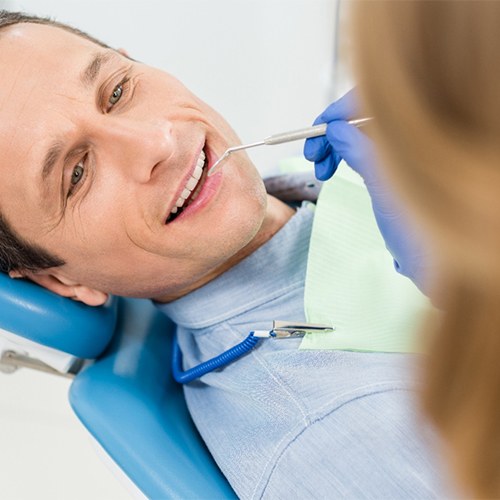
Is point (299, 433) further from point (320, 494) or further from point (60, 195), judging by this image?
point (60, 195)

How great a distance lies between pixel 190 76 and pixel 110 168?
3.42 ft

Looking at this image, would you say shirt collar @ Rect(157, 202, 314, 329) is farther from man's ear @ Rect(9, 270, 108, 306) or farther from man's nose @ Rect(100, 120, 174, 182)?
man's nose @ Rect(100, 120, 174, 182)

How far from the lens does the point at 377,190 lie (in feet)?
2.84

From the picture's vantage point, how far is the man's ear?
132 cm

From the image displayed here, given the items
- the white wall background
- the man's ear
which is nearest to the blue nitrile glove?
the man's ear

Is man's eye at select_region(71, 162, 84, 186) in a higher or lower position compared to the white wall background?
higher

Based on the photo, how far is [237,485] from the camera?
1.11 metres

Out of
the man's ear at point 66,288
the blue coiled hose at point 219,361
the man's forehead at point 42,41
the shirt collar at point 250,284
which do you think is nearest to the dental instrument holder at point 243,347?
the blue coiled hose at point 219,361

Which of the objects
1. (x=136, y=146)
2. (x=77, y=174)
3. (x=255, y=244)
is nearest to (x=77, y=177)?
(x=77, y=174)

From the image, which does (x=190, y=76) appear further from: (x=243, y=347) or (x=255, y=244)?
(x=243, y=347)

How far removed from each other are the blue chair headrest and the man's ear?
2 centimetres

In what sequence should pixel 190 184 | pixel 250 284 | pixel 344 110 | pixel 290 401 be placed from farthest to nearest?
pixel 250 284 → pixel 190 184 → pixel 290 401 → pixel 344 110

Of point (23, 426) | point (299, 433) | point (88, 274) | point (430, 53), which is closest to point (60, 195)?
point (88, 274)

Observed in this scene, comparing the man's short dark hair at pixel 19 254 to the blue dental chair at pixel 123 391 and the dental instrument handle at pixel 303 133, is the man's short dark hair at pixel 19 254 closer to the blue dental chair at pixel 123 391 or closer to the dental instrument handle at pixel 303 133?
the blue dental chair at pixel 123 391
